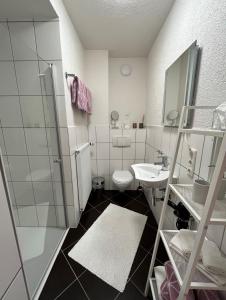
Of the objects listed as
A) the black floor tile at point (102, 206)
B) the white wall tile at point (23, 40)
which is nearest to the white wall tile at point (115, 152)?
the black floor tile at point (102, 206)

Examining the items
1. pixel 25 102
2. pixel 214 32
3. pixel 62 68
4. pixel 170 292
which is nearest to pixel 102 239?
pixel 170 292

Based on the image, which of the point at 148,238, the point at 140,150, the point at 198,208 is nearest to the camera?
the point at 198,208

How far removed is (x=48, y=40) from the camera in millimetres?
1200

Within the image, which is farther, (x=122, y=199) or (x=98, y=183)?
(x=98, y=183)

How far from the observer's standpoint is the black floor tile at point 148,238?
1444mm

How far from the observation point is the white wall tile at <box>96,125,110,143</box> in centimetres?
227

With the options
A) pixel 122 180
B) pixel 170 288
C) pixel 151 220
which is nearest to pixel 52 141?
pixel 122 180

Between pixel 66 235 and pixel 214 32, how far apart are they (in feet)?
7.07

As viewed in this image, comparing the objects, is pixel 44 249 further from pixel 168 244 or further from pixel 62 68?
pixel 62 68

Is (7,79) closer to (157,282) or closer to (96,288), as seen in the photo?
(96,288)

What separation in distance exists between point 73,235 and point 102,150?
4.31ft

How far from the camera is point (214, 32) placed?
746 mm

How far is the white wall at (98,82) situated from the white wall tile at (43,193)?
132 cm

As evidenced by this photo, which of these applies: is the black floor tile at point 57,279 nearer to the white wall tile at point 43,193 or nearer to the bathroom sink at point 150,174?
the white wall tile at point 43,193
